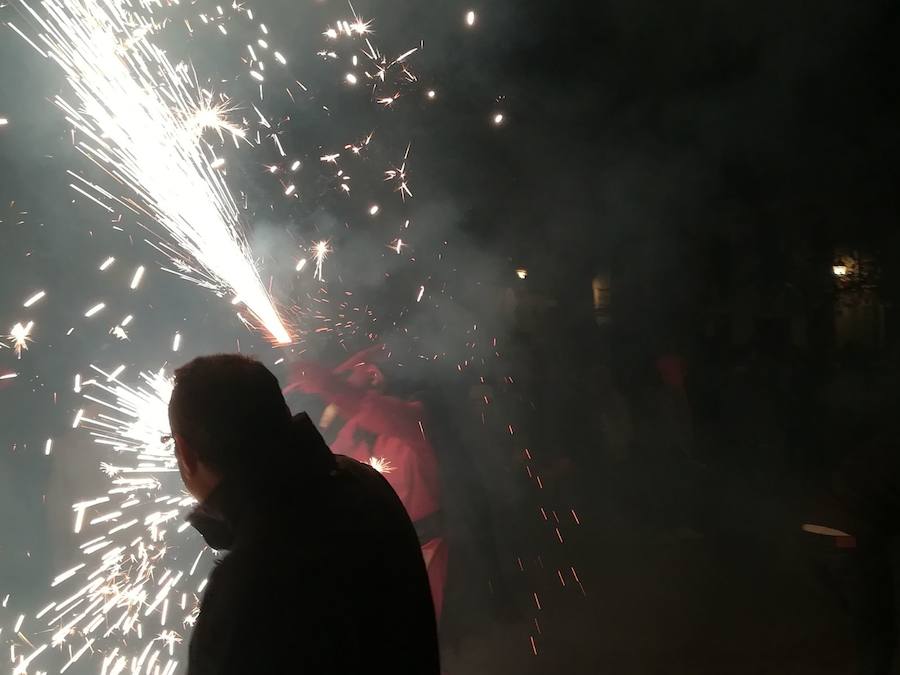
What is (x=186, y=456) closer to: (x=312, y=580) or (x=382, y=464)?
(x=312, y=580)

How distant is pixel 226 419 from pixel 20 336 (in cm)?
281

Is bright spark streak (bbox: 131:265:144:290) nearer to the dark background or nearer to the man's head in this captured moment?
the dark background

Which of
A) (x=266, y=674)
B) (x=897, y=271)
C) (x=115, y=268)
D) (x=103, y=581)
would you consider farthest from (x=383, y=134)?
(x=266, y=674)

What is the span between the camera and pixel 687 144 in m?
6.47

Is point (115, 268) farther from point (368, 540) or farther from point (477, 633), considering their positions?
point (368, 540)

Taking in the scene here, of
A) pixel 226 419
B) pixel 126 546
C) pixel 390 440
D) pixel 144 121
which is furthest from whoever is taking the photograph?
pixel 390 440

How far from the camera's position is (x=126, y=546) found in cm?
358

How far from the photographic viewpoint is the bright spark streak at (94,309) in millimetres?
3557

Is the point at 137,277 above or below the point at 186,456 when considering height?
above

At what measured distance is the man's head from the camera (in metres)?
1.14

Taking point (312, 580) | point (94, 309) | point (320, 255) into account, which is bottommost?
point (312, 580)

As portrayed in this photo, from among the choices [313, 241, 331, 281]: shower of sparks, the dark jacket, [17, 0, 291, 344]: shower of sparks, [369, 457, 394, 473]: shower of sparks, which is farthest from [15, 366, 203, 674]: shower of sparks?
the dark jacket

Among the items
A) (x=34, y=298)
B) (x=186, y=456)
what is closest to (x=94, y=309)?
(x=34, y=298)

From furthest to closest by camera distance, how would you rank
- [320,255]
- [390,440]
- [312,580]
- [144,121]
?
1. [320,255]
2. [390,440]
3. [144,121]
4. [312,580]
